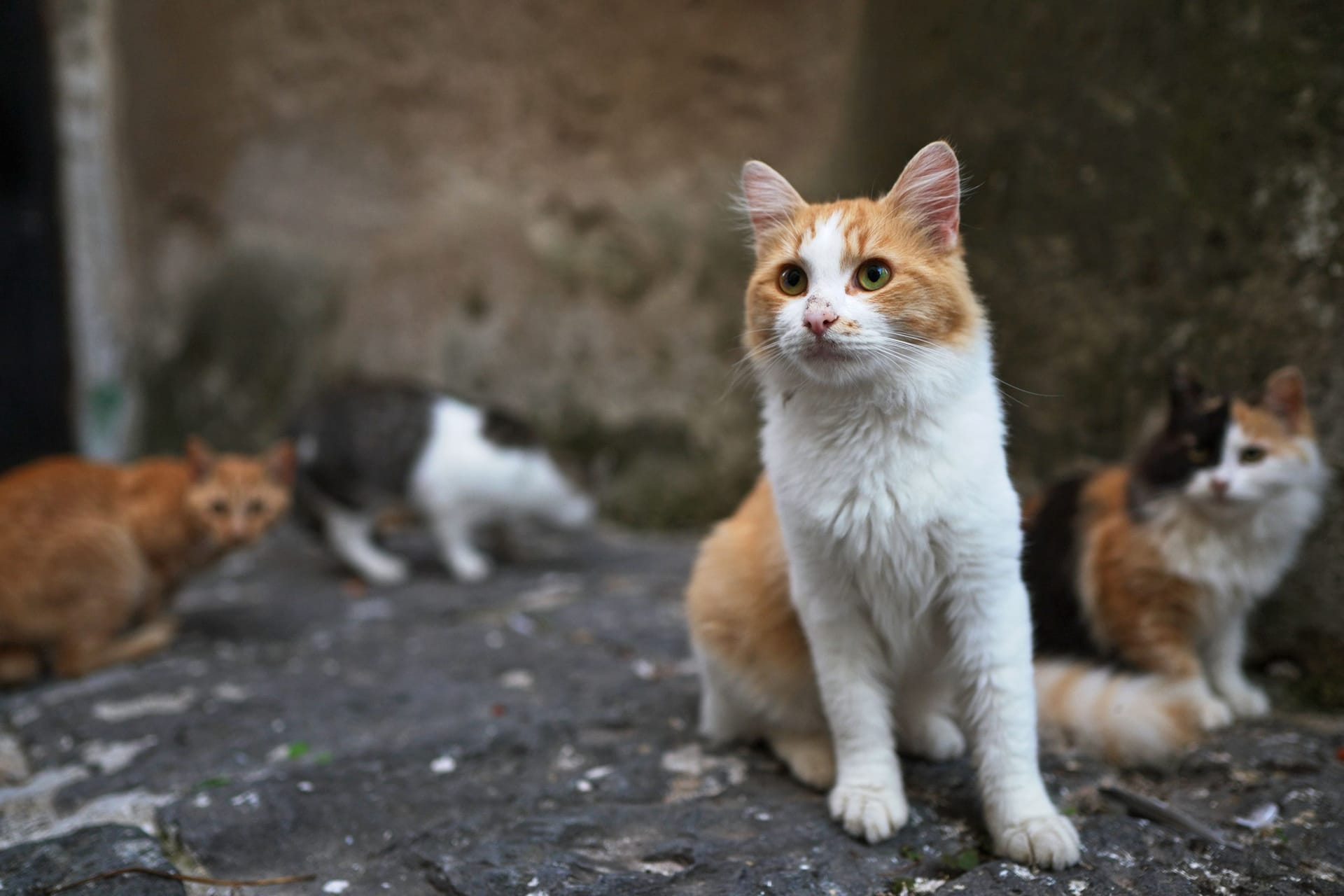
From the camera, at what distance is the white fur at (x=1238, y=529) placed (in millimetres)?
2633

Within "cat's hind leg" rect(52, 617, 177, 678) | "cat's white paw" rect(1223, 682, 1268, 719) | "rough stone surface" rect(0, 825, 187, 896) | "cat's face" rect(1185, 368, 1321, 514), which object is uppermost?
"cat's face" rect(1185, 368, 1321, 514)

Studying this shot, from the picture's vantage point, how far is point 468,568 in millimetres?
4766

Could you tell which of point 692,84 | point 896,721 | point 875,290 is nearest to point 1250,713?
point 896,721

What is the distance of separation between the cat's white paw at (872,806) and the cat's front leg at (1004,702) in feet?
0.63

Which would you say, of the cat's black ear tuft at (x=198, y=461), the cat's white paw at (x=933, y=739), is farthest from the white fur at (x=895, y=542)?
the cat's black ear tuft at (x=198, y=461)

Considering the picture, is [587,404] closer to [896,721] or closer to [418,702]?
[418,702]

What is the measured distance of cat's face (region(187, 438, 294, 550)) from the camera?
3734mm

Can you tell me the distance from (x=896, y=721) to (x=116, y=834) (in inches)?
70.4

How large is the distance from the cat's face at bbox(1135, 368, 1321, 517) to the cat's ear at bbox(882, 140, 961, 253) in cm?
116

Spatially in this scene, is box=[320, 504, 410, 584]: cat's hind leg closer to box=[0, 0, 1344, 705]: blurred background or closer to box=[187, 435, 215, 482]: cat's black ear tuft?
box=[187, 435, 215, 482]: cat's black ear tuft

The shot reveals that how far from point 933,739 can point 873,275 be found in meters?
1.19

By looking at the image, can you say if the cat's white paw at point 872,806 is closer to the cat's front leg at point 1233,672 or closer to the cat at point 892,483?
the cat at point 892,483

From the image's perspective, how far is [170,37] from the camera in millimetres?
5812

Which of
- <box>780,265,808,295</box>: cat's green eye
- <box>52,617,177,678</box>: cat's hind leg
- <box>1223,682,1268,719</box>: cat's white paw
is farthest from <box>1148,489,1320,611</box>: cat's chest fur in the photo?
<box>52,617,177,678</box>: cat's hind leg
